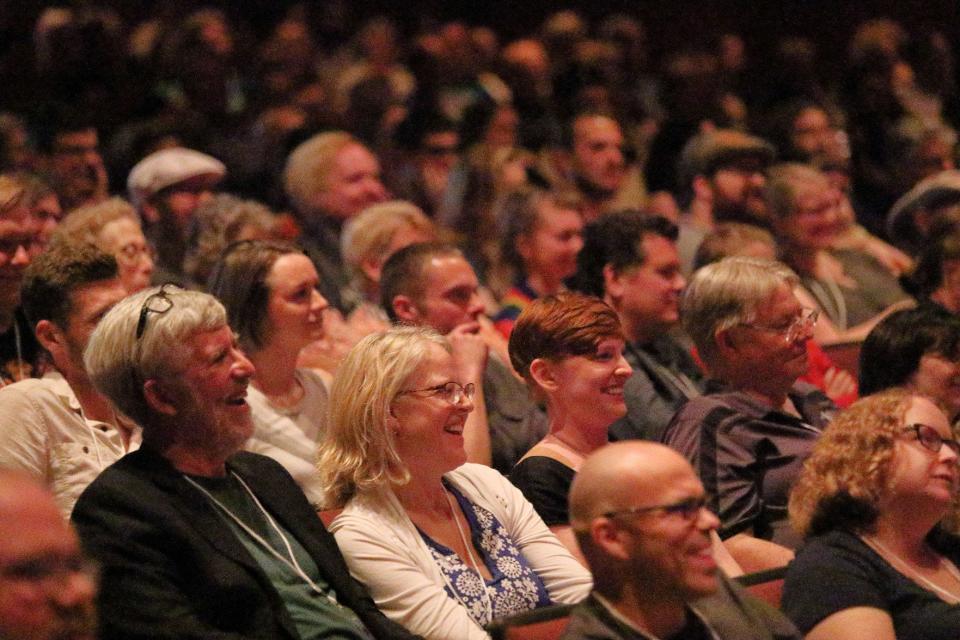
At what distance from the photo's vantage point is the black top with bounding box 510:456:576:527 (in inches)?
116

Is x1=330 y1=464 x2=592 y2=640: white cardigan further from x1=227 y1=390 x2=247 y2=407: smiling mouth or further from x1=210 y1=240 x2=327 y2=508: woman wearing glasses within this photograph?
x1=210 y1=240 x2=327 y2=508: woman wearing glasses

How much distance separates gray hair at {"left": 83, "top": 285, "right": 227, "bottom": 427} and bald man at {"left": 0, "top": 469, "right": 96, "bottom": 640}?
2.67 ft

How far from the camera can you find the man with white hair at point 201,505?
2.24 m

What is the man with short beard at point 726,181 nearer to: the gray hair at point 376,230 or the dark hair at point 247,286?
the gray hair at point 376,230

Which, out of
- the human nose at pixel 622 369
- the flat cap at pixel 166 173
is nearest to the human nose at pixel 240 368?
the human nose at pixel 622 369

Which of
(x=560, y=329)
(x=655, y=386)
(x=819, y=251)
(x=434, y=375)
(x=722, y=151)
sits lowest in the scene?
(x=819, y=251)

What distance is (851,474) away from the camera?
2703mm

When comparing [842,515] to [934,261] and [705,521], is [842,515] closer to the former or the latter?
[705,521]

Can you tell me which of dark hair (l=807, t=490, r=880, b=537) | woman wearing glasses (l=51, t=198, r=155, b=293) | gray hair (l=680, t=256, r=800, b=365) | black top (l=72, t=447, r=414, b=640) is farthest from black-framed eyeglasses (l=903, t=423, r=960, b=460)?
woman wearing glasses (l=51, t=198, r=155, b=293)

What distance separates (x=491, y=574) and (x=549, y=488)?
36 cm

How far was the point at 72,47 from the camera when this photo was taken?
5340mm

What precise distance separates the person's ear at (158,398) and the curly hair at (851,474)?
1.18 m

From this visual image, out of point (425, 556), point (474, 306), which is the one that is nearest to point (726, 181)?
point (474, 306)

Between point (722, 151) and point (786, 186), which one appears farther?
point (722, 151)
